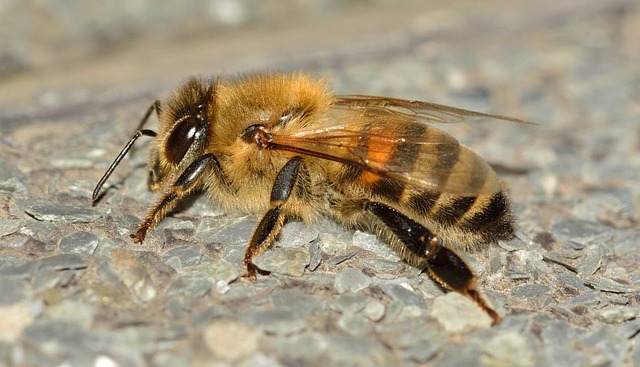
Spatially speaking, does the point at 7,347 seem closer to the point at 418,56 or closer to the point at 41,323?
the point at 41,323

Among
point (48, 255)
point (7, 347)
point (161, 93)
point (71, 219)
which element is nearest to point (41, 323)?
point (7, 347)

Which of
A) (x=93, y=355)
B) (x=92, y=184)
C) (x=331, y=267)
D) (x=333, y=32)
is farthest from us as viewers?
(x=333, y=32)

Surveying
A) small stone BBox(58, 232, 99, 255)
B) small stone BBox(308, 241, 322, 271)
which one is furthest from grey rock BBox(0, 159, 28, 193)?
small stone BBox(308, 241, 322, 271)

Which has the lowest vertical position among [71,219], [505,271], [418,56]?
[505,271]

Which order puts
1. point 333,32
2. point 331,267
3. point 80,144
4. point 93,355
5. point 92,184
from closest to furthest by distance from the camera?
point 93,355
point 331,267
point 92,184
point 80,144
point 333,32

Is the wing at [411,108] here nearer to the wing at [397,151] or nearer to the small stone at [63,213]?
the wing at [397,151]

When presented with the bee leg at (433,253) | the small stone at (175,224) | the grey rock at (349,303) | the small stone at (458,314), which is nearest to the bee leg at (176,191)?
the small stone at (175,224)
